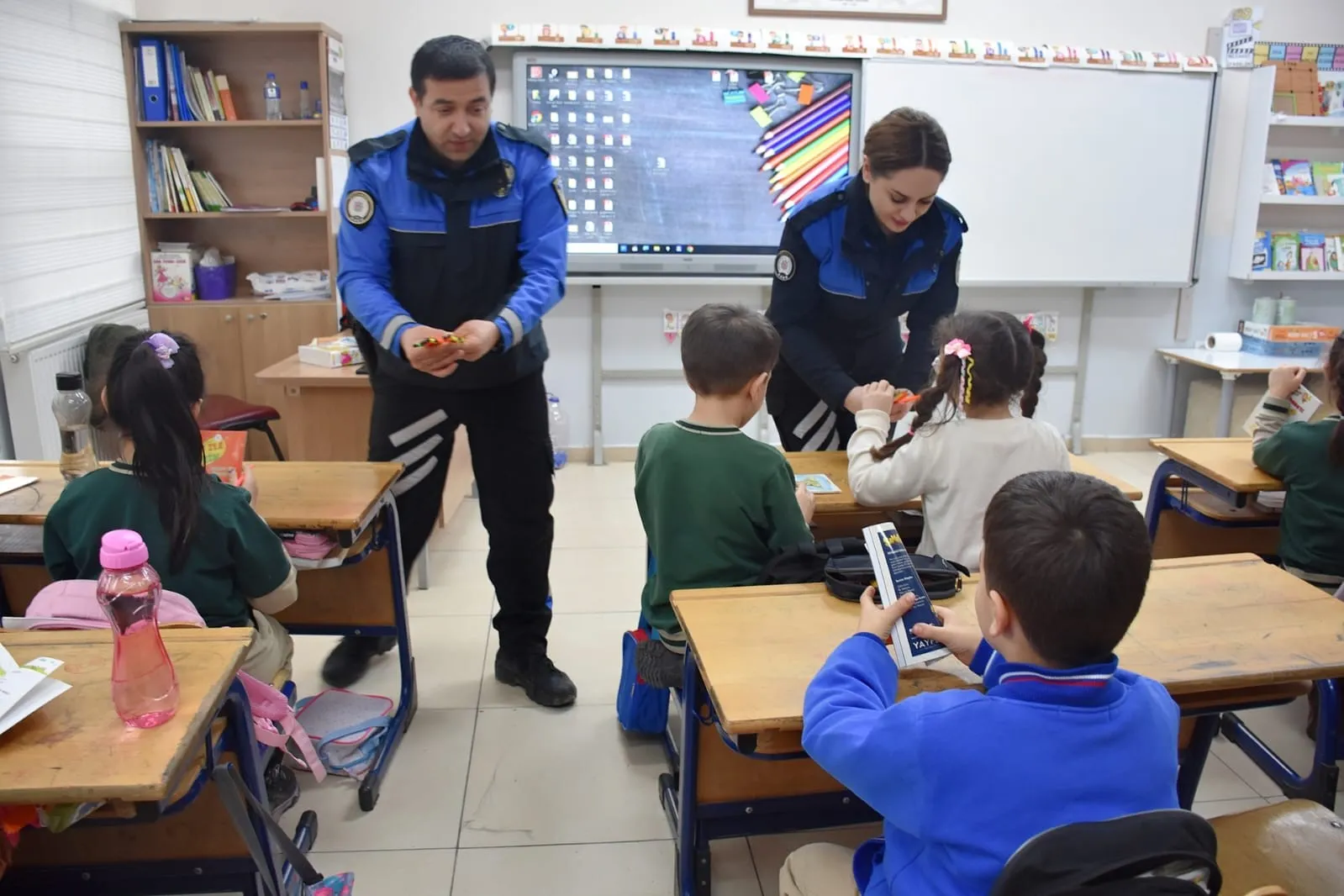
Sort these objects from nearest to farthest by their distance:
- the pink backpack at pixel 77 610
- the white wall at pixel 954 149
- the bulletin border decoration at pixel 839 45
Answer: the pink backpack at pixel 77 610 < the bulletin border decoration at pixel 839 45 < the white wall at pixel 954 149

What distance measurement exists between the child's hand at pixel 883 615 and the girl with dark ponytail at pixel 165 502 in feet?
3.43

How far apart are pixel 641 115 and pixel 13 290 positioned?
2.61 m

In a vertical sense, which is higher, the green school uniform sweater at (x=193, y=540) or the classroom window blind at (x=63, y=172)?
the classroom window blind at (x=63, y=172)

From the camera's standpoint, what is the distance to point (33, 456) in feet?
11.4

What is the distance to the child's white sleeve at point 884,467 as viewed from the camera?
1965mm

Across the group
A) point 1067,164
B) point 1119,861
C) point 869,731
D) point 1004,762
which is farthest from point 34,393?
point 1067,164

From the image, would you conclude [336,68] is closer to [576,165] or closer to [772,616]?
[576,165]

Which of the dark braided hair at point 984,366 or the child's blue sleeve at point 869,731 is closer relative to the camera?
the child's blue sleeve at point 869,731

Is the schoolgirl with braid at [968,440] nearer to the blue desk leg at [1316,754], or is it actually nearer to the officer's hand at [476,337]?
the blue desk leg at [1316,754]

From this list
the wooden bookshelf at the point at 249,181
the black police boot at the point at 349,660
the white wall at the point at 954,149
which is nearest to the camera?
the black police boot at the point at 349,660

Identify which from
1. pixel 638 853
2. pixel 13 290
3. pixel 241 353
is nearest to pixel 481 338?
pixel 638 853


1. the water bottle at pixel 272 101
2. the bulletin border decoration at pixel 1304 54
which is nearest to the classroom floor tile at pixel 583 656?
the water bottle at pixel 272 101

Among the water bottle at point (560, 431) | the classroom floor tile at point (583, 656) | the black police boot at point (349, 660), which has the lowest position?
the classroom floor tile at point (583, 656)

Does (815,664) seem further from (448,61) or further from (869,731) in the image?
(448,61)
